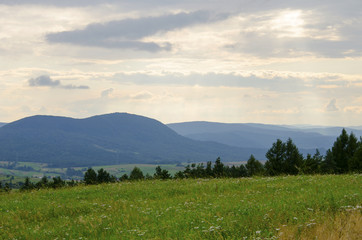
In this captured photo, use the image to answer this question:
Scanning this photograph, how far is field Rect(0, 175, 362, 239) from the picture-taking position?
10578 millimetres

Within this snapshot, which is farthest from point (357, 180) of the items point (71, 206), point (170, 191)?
point (71, 206)

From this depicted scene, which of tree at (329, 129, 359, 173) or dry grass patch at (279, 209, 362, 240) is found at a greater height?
tree at (329, 129, 359, 173)

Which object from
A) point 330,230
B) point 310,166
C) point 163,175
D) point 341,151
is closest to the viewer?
point 330,230

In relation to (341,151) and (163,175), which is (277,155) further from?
(163,175)

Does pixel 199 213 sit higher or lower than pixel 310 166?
lower

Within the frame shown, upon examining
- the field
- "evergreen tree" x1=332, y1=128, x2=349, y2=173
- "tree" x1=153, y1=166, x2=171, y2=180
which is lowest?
"tree" x1=153, y1=166, x2=171, y2=180

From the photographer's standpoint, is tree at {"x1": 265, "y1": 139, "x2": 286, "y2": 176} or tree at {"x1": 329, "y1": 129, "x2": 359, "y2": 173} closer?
tree at {"x1": 265, "y1": 139, "x2": 286, "y2": 176}

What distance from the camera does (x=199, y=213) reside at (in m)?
13.2

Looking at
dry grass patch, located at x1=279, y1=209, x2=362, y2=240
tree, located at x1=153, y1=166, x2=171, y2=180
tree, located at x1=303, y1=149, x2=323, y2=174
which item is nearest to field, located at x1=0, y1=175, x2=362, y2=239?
dry grass patch, located at x1=279, y1=209, x2=362, y2=240

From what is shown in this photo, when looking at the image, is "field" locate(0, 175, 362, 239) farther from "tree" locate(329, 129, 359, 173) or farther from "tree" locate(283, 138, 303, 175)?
"tree" locate(329, 129, 359, 173)

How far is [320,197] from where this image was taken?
552 inches

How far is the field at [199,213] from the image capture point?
1058cm

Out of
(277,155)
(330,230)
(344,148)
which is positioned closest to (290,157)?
(277,155)

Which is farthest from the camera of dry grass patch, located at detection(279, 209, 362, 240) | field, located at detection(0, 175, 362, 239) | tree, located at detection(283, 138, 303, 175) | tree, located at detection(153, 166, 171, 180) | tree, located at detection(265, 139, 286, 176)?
tree, located at detection(265, 139, 286, 176)
